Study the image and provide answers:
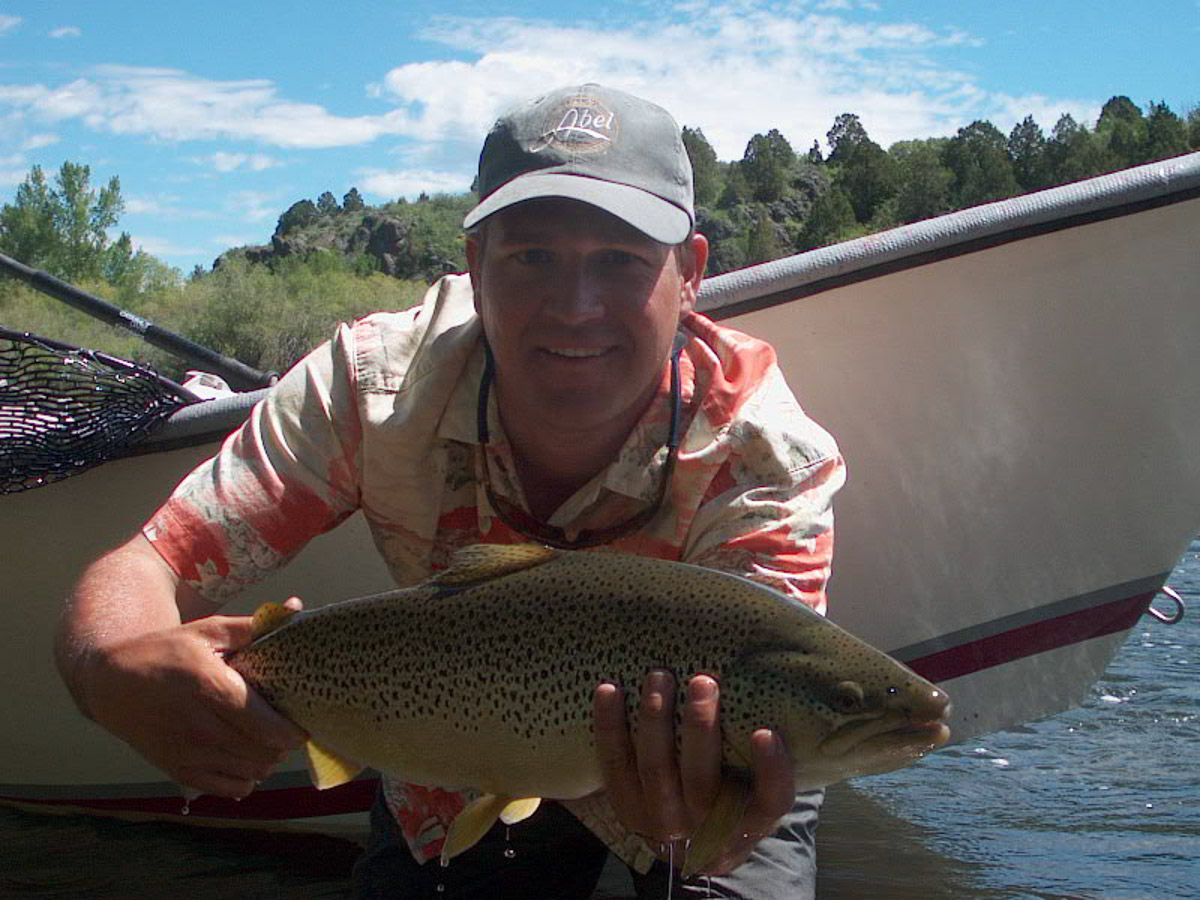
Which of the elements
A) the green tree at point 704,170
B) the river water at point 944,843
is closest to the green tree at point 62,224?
the green tree at point 704,170

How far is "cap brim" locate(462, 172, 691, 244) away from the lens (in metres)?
2.72

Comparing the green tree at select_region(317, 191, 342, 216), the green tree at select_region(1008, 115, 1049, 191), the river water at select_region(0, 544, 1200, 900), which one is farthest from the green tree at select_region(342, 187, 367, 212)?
the river water at select_region(0, 544, 1200, 900)

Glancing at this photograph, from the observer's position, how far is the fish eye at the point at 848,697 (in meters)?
2.11

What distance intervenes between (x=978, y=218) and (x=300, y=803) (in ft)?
10.6

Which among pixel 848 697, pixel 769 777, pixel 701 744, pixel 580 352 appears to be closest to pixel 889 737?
pixel 848 697

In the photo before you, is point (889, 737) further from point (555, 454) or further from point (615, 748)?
point (555, 454)

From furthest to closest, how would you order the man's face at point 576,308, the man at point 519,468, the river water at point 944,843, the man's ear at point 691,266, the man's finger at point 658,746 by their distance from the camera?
the river water at point 944,843
the man's ear at point 691,266
the man's face at point 576,308
the man at point 519,468
the man's finger at point 658,746

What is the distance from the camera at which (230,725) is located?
2521 mm

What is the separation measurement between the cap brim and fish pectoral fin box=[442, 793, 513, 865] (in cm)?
121

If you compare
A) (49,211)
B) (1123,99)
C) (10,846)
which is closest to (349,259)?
(49,211)

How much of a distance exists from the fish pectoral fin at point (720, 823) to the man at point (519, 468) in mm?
277

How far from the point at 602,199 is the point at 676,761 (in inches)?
46.8

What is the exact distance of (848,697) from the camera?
2.12 metres

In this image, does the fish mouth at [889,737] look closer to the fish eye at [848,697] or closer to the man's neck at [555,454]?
the fish eye at [848,697]
